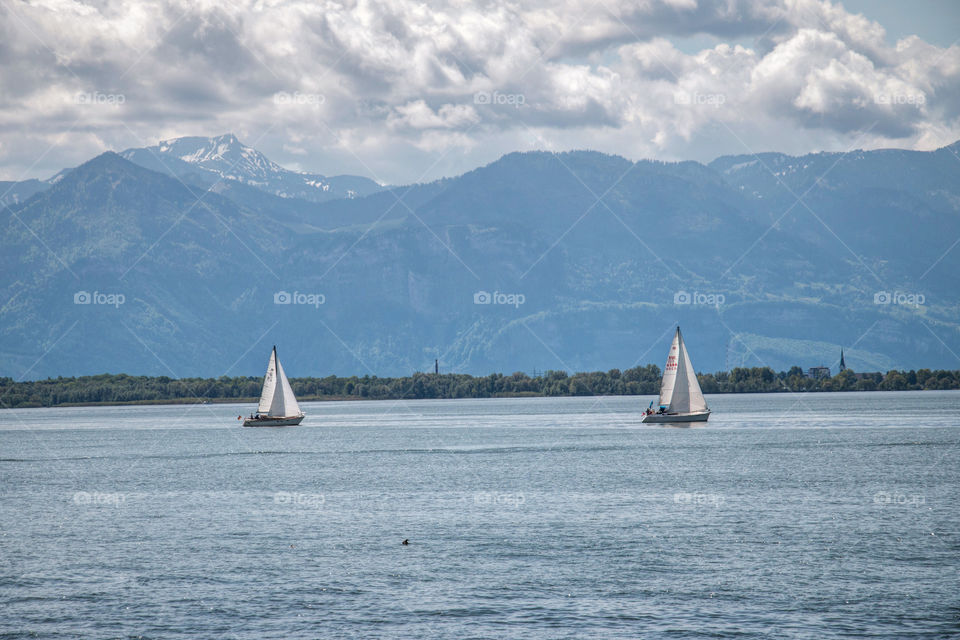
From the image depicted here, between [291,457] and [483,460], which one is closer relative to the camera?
[483,460]

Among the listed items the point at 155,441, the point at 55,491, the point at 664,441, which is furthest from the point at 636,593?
the point at 155,441

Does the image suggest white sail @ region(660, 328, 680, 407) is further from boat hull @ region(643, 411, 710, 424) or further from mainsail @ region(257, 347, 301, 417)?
mainsail @ region(257, 347, 301, 417)

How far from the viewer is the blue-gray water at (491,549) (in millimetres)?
48656

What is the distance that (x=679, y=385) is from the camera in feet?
566

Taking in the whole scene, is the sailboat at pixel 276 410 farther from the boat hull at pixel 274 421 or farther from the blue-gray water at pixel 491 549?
the blue-gray water at pixel 491 549

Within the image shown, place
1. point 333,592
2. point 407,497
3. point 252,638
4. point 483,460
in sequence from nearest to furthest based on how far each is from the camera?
1. point 252,638
2. point 333,592
3. point 407,497
4. point 483,460

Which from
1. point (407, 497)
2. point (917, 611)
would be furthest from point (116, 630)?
point (407, 497)

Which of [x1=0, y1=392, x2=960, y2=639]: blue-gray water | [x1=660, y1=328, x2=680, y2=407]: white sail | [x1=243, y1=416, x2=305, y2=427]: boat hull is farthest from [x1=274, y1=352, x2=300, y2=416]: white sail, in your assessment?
[x1=0, y1=392, x2=960, y2=639]: blue-gray water

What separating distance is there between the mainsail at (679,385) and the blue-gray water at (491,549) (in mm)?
41142

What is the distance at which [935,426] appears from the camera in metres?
180

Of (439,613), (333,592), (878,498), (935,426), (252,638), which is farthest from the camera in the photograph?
(935,426)

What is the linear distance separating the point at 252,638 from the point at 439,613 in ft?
28.2

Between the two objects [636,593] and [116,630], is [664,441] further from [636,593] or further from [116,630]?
[116,630]

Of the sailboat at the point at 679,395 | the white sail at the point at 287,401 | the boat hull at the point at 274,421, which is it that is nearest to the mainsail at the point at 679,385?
the sailboat at the point at 679,395
